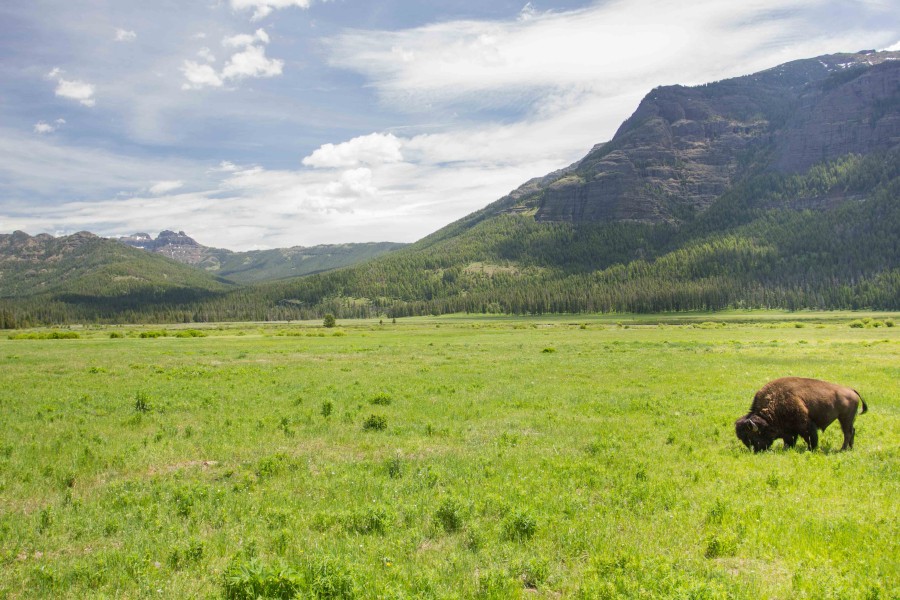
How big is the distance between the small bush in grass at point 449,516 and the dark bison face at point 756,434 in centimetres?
1004

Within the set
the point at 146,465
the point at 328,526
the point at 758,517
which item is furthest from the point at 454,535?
the point at 146,465

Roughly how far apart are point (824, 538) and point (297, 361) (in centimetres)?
4018

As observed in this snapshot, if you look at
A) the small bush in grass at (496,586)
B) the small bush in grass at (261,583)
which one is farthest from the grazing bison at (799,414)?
the small bush in grass at (261,583)

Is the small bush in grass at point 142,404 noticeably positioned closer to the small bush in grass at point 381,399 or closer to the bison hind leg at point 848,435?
the small bush in grass at point 381,399

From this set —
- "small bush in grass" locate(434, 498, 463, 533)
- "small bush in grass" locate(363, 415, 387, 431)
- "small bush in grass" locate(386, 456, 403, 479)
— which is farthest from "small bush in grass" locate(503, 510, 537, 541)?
"small bush in grass" locate(363, 415, 387, 431)

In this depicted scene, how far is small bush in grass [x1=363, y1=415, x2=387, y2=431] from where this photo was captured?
18716mm

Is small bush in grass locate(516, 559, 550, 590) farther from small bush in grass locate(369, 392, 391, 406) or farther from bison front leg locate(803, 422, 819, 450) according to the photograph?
small bush in grass locate(369, 392, 391, 406)

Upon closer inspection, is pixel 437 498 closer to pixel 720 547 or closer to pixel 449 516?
pixel 449 516

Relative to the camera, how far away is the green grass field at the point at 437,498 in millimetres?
7492

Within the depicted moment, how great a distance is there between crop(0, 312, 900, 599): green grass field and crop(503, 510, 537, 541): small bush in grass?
28 millimetres

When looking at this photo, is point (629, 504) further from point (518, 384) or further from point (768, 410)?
point (518, 384)

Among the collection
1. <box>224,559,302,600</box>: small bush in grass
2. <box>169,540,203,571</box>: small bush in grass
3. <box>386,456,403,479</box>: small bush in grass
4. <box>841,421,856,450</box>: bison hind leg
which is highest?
<box>224,559,302,600</box>: small bush in grass

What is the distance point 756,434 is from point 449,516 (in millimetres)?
10603

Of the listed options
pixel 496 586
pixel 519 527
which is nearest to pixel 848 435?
pixel 519 527
